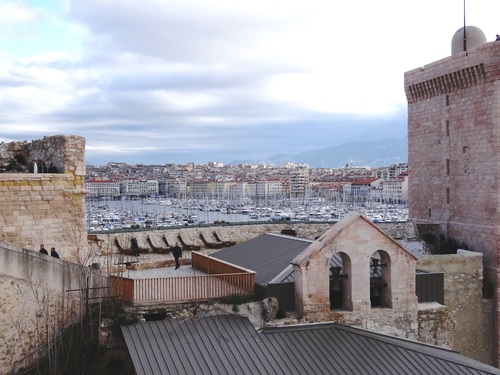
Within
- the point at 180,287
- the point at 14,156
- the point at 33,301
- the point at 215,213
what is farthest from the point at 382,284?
the point at 215,213

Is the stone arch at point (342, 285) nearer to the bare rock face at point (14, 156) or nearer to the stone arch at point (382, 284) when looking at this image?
the stone arch at point (382, 284)

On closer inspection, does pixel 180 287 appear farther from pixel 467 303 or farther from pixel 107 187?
pixel 107 187

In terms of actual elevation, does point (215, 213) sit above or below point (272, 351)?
below

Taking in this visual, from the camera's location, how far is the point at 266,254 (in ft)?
73.1

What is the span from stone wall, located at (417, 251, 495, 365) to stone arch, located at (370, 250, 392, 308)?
728cm

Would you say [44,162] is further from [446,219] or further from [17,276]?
[446,219]

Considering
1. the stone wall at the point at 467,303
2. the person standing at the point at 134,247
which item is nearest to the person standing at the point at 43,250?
the person standing at the point at 134,247

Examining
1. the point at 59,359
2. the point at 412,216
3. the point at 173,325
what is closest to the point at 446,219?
the point at 412,216

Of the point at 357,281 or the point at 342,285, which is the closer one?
the point at 357,281

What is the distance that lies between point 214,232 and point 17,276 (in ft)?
54.8

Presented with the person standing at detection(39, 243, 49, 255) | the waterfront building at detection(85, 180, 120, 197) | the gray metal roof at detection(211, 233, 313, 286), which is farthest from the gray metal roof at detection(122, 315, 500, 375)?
the waterfront building at detection(85, 180, 120, 197)

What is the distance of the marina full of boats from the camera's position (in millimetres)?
86375

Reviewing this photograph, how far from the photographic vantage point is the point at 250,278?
17062mm

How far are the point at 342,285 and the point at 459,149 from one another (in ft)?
47.6
